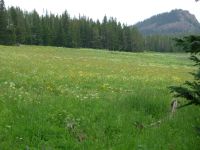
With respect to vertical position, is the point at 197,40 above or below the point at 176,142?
above

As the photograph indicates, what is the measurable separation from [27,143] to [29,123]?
1025 mm

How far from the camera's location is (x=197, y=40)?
27.3 feet

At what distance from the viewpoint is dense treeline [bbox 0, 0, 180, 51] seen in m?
93.9

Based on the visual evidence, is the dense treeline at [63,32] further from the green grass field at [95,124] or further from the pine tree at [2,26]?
the green grass field at [95,124]

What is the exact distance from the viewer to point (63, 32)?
11294cm

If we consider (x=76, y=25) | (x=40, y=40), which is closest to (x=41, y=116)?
(x=40, y=40)

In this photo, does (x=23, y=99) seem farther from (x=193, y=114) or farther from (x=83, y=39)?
(x=83, y=39)

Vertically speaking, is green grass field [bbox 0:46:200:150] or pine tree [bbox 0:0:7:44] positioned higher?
pine tree [bbox 0:0:7:44]

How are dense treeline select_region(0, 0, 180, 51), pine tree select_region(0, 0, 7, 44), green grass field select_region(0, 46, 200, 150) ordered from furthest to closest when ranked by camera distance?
dense treeline select_region(0, 0, 180, 51), pine tree select_region(0, 0, 7, 44), green grass field select_region(0, 46, 200, 150)

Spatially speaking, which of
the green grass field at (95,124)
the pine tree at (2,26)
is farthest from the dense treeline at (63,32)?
the green grass field at (95,124)

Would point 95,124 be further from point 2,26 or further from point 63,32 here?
point 63,32

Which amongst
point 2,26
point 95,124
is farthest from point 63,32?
point 95,124

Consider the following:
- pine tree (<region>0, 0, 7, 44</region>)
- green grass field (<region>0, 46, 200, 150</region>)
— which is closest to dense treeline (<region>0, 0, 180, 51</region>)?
pine tree (<region>0, 0, 7, 44</region>)

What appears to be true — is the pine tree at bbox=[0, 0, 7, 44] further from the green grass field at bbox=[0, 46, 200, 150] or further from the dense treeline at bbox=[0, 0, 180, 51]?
the green grass field at bbox=[0, 46, 200, 150]
